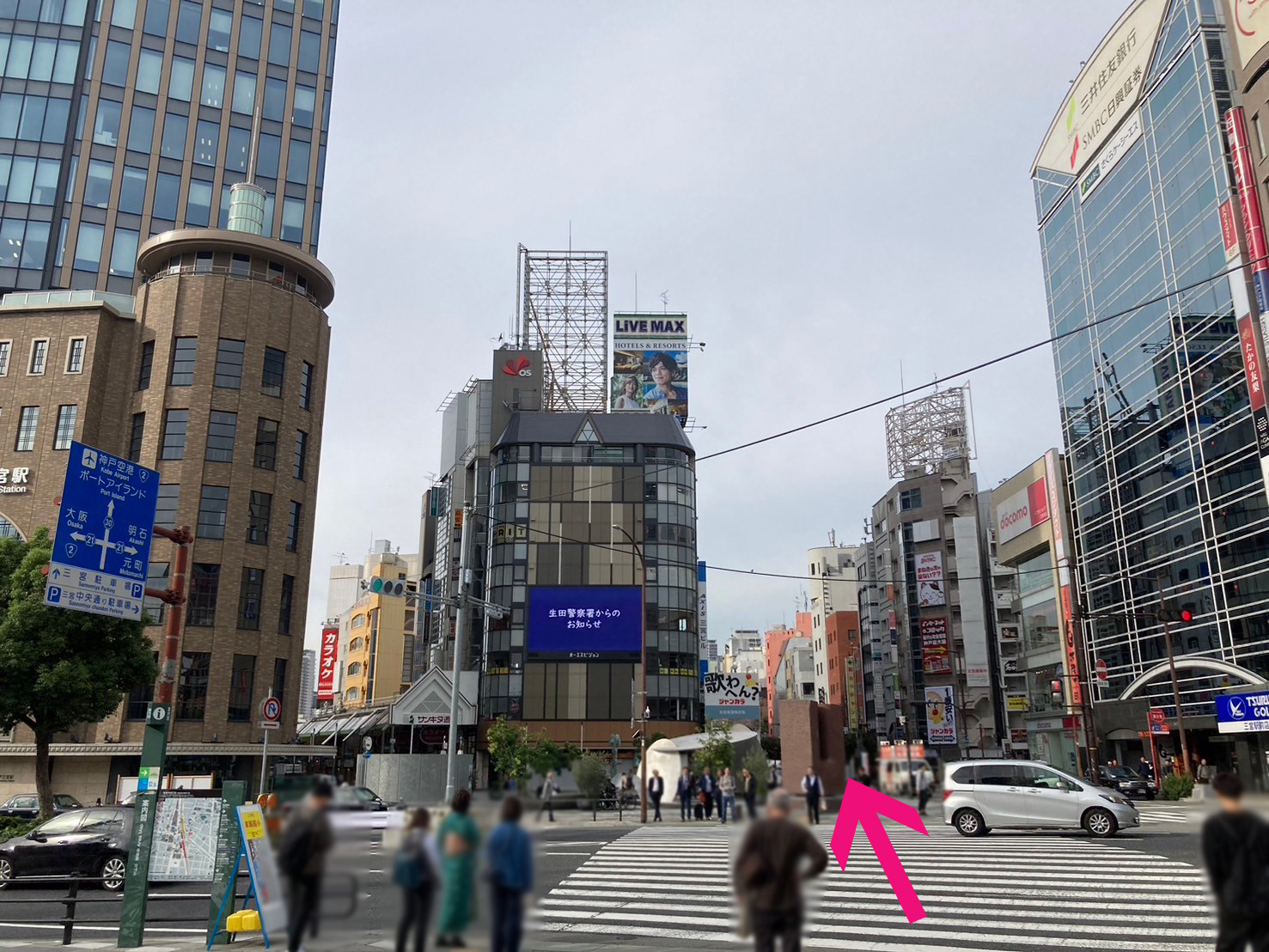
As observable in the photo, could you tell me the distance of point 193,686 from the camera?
59969mm

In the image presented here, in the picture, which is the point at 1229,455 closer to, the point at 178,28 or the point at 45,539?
the point at 45,539

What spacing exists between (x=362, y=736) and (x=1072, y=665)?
328 ft

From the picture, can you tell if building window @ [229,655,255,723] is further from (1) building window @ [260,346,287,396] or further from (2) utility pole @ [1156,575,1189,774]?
(2) utility pole @ [1156,575,1189,774]


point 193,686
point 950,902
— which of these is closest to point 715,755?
point 950,902

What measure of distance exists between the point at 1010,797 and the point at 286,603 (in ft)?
215

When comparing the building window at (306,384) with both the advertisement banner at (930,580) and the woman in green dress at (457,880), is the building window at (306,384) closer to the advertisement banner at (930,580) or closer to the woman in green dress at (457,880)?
the woman in green dress at (457,880)

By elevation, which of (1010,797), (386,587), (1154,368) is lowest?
(1010,797)

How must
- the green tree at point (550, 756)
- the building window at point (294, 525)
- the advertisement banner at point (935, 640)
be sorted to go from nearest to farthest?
the green tree at point (550, 756) < the building window at point (294, 525) < the advertisement banner at point (935, 640)

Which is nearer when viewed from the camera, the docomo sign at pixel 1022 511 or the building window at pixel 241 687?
the building window at pixel 241 687

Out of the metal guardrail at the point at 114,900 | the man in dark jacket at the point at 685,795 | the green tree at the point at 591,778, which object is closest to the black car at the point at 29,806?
the metal guardrail at the point at 114,900

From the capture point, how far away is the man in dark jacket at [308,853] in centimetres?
181

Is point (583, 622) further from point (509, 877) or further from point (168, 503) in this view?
point (509, 877)

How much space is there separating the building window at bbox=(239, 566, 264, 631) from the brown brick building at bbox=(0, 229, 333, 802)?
0.13m

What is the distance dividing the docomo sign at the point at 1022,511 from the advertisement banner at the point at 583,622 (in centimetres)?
4360
